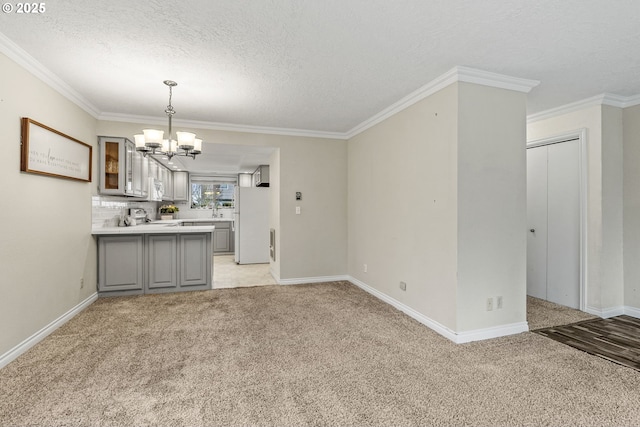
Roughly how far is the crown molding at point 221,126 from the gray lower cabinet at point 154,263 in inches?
61.7

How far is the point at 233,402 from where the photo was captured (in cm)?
194

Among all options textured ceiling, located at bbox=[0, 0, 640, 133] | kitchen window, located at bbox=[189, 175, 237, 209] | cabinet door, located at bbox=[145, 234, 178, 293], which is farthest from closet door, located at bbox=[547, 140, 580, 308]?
kitchen window, located at bbox=[189, 175, 237, 209]

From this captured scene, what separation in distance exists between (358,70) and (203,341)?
282 centimetres

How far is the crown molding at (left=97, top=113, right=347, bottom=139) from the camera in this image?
13.8 feet

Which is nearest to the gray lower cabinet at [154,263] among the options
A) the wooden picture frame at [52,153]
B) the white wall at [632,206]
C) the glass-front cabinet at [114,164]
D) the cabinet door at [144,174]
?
the glass-front cabinet at [114,164]

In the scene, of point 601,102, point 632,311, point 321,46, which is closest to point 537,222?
point 632,311

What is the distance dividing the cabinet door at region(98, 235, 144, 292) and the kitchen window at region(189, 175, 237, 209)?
4724mm

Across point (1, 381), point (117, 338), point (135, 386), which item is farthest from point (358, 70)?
point (1, 381)

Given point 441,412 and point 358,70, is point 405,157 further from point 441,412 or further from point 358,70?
point 441,412

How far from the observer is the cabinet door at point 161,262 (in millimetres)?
4348

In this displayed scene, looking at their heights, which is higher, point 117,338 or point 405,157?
point 405,157

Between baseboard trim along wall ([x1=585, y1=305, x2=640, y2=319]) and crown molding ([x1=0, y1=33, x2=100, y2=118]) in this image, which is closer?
crown molding ([x1=0, y1=33, x2=100, y2=118])

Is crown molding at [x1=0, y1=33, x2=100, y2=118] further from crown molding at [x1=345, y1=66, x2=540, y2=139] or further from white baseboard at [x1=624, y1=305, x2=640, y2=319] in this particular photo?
white baseboard at [x1=624, y1=305, x2=640, y2=319]

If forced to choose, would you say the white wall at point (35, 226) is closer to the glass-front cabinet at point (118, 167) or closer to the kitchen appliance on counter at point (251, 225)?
the glass-front cabinet at point (118, 167)
